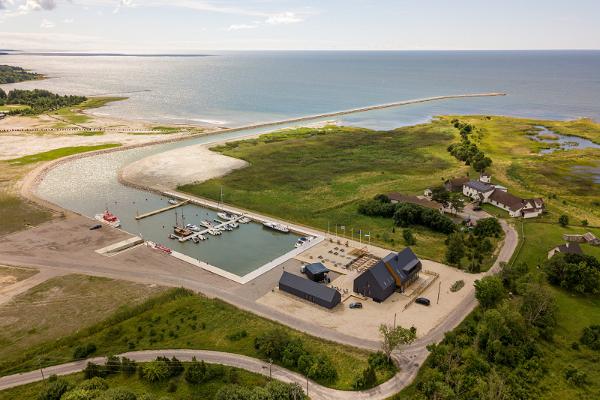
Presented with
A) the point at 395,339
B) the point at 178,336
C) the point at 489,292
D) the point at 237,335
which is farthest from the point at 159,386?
the point at 489,292

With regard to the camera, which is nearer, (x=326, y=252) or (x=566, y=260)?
(x=566, y=260)

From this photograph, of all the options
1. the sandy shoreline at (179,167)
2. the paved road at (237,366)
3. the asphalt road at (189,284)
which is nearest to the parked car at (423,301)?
the asphalt road at (189,284)

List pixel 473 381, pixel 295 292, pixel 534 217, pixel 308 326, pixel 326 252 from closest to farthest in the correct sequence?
1. pixel 473 381
2. pixel 308 326
3. pixel 295 292
4. pixel 326 252
5. pixel 534 217

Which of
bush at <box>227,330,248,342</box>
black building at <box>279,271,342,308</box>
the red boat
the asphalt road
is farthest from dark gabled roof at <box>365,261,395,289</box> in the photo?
the red boat

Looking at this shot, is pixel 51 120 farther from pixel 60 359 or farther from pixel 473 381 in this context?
pixel 473 381

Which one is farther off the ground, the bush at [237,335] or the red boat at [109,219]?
the red boat at [109,219]

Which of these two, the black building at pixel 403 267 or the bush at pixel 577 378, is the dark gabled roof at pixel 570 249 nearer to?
the black building at pixel 403 267

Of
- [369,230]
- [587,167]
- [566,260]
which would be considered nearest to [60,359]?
[369,230]
